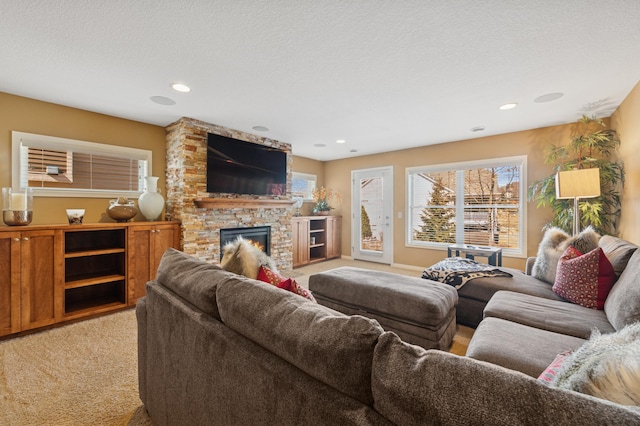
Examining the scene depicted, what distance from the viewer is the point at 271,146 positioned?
476cm

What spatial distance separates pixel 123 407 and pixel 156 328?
72 cm

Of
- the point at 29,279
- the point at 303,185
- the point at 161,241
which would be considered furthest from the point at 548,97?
the point at 29,279

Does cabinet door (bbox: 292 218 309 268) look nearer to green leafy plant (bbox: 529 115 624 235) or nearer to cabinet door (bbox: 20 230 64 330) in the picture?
cabinet door (bbox: 20 230 64 330)

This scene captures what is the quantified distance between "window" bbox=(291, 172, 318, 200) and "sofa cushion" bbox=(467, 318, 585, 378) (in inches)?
190

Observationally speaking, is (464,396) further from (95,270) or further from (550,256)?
(95,270)

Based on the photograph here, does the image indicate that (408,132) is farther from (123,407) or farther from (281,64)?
(123,407)

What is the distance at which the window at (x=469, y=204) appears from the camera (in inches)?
Answer: 171

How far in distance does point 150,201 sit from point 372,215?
4103 mm

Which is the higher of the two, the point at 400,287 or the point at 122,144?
the point at 122,144

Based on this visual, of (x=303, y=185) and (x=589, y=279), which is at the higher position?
(x=303, y=185)

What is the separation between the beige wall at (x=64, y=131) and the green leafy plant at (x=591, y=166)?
5.36m

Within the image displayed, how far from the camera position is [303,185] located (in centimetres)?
630

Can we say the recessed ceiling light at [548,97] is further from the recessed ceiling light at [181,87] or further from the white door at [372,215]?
the recessed ceiling light at [181,87]

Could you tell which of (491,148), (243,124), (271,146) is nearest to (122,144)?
(243,124)
